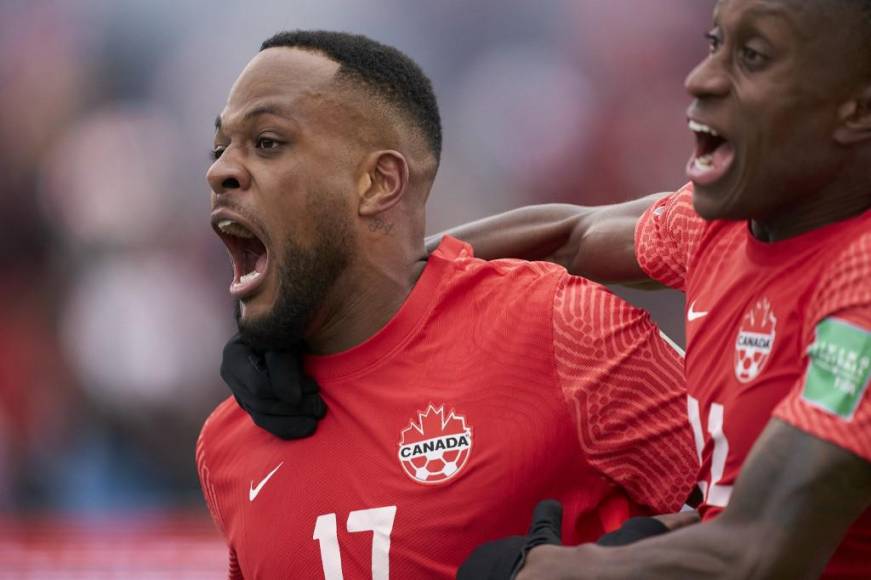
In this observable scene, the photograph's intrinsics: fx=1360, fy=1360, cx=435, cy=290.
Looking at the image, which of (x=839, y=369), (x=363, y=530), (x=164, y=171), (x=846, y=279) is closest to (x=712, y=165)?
(x=846, y=279)

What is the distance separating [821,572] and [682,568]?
209 mm

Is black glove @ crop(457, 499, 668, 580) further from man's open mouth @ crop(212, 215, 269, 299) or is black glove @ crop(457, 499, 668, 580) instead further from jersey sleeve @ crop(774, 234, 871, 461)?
man's open mouth @ crop(212, 215, 269, 299)

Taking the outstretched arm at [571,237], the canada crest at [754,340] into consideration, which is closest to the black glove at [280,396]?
the outstretched arm at [571,237]

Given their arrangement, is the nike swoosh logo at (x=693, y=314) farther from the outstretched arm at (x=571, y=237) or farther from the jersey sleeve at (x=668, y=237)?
the outstretched arm at (x=571, y=237)

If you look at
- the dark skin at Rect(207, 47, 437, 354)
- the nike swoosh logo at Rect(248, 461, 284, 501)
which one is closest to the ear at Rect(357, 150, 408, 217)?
the dark skin at Rect(207, 47, 437, 354)

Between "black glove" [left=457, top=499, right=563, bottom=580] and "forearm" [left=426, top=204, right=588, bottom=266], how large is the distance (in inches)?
44.5

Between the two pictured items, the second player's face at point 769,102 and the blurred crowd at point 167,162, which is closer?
the second player's face at point 769,102

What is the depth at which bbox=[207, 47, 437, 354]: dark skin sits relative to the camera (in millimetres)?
3025

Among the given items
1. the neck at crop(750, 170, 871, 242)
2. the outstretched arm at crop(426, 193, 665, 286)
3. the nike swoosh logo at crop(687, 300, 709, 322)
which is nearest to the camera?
the neck at crop(750, 170, 871, 242)

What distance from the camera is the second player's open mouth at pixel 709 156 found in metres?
2.27

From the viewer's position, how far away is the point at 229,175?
3.01m

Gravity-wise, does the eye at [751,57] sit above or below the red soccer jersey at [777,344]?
above

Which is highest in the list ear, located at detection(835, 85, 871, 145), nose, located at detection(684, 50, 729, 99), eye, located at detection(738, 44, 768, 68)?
eye, located at detection(738, 44, 768, 68)

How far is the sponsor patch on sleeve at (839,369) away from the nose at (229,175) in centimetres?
143
